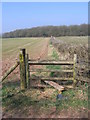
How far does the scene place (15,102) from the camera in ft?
14.4

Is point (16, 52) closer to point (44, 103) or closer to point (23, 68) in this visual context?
point (23, 68)

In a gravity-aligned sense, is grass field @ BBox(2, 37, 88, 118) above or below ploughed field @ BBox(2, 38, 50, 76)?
below

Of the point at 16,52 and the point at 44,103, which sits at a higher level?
the point at 16,52

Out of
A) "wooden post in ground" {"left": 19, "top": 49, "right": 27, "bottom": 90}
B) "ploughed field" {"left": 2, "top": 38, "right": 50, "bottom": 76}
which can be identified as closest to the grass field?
"wooden post in ground" {"left": 19, "top": 49, "right": 27, "bottom": 90}

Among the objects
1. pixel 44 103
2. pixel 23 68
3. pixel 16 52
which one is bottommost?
pixel 44 103

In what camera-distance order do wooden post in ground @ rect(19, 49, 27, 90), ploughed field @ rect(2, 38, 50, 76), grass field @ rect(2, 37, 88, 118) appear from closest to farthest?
grass field @ rect(2, 37, 88, 118) < wooden post in ground @ rect(19, 49, 27, 90) < ploughed field @ rect(2, 38, 50, 76)

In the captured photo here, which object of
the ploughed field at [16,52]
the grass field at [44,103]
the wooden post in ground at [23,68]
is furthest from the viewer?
the ploughed field at [16,52]

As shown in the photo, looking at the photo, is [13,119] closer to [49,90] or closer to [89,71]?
[49,90]

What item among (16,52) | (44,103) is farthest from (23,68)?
(16,52)

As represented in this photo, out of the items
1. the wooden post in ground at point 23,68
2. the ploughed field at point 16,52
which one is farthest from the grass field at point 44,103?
the ploughed field at point 16,52

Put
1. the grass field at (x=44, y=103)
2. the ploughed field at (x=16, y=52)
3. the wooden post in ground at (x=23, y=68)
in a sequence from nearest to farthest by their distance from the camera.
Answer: the grass field at (x=44, y=103) → the wooden post in ground at (x=23, y=68) → the ploughed field at (x=16, y=52)

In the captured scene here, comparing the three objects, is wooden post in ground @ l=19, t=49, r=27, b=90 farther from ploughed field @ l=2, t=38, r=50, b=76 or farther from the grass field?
ploughed field @ l=2, t=38, r=50, b=76

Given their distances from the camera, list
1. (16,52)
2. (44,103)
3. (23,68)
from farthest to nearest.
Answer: (16,52), (23,68), (44,103)

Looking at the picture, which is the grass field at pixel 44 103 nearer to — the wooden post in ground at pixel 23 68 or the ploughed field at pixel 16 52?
the wooden post in ground at pixel 23 68
